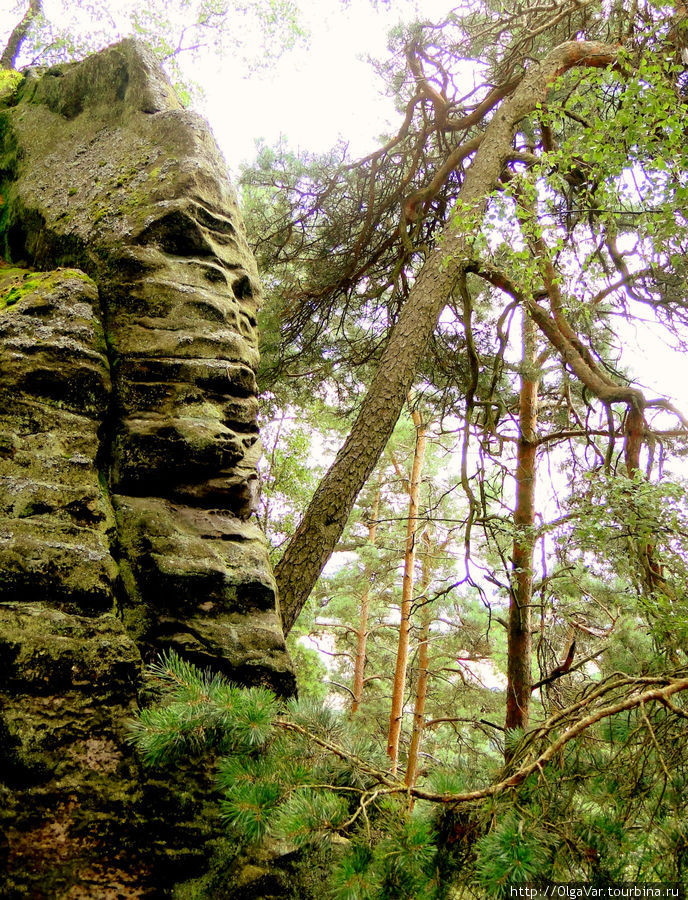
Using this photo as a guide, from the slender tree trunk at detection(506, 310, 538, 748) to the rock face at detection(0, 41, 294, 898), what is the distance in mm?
2549

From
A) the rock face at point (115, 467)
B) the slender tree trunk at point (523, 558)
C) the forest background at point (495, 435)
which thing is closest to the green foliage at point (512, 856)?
the forest background at point (495, 435)

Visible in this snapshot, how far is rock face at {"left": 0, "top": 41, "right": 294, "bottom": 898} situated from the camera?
1763 mm

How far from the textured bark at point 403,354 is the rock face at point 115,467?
457 mm

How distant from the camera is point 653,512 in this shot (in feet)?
9.84

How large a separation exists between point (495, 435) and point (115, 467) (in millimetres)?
3572

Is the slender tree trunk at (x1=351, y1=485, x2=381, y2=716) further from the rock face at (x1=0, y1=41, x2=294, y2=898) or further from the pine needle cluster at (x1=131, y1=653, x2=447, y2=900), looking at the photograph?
the pine needle cluster at (x1=131, y1=653, x2=447, y2=900)

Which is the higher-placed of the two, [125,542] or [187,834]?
[125,542]

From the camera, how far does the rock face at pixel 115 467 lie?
5.78 ft

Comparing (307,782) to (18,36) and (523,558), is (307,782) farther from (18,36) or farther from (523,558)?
(18,36)

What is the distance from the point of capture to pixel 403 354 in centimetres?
376

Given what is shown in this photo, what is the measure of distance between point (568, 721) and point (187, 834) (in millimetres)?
1406

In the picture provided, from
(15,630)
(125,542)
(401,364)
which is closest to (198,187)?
(401,364)

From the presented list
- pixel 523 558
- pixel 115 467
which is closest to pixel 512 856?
pixel 115 467

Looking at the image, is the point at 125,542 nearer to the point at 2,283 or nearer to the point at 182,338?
the point at 182,338
